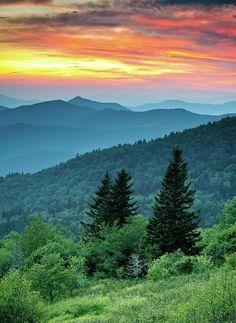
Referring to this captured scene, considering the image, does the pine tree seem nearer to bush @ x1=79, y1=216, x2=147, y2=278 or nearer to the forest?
the forest

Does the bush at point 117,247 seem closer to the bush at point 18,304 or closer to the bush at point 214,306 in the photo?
the bush at point 18,304

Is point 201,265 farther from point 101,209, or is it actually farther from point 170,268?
point 101,209

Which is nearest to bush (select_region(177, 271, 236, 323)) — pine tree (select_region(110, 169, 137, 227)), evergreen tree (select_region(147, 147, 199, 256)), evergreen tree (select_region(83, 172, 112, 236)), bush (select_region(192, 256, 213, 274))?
bush (select_region(192, 256, 213, 274))

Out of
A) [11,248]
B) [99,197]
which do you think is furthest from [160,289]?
[11,248]

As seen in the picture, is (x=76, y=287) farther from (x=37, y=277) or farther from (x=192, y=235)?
(x=192, y=235)

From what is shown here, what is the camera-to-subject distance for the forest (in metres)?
22.2

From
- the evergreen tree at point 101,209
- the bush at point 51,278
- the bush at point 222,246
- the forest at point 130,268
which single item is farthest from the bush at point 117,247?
the bush at point 222,246

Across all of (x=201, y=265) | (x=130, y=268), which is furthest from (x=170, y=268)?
(x=130, y=268)

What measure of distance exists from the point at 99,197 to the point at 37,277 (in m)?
20.8

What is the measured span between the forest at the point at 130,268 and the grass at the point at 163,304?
0.16ft

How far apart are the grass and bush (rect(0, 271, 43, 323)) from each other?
8.27 feet

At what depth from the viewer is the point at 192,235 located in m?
47.7

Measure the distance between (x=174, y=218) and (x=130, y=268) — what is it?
708 centimetres

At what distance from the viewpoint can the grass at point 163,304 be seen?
17.5 m
